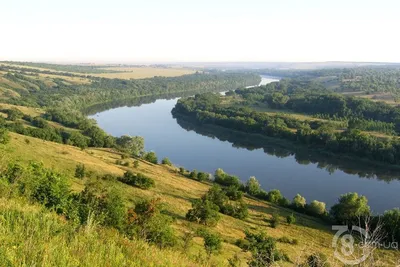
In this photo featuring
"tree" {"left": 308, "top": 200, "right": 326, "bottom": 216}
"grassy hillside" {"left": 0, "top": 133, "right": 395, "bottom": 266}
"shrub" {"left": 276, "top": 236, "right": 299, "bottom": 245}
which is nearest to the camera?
"grassy hillside" {"left": 0, "top": 133, "right": 395, "bottom": 266}

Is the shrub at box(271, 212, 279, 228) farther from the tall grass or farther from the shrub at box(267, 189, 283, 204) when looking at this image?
the tall grass

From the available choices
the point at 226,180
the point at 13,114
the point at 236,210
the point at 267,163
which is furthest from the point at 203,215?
the point at 13,114

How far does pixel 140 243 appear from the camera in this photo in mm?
8344

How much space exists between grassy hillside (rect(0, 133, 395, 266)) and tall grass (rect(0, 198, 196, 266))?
18 mm

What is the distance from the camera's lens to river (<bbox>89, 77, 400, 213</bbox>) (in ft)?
191

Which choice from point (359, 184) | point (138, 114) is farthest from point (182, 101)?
point (359, 184)

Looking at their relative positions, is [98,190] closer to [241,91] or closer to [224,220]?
[224,220]

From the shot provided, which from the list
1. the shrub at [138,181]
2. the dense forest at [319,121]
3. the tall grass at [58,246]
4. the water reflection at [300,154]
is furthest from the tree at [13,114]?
the tall grass at [58,246]

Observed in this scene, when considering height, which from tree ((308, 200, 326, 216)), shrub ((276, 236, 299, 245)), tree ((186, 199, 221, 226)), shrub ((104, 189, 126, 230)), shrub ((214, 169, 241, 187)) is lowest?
tree ((308, 200, 326, 216))

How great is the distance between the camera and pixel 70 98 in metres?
133

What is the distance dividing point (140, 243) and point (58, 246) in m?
2.15

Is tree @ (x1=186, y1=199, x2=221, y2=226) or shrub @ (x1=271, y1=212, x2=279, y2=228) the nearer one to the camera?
tree @ (x1=186, y1=199, x2=221, y2=226)

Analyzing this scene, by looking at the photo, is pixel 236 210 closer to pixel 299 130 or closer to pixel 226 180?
pixel 226 180

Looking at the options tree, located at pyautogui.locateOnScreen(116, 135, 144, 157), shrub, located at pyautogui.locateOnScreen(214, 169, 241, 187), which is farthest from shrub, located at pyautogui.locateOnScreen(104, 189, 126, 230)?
tree, located at pyautogui.locateOnScreen(116, 135, 144, 157)
